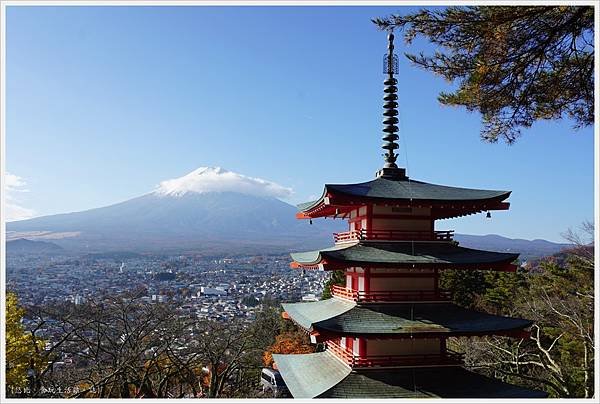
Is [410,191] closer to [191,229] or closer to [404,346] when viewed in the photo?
[404,346]

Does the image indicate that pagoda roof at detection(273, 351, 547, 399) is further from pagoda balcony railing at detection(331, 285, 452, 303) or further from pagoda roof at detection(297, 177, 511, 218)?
pagoda roof at detection(297, 177, 511, 218)

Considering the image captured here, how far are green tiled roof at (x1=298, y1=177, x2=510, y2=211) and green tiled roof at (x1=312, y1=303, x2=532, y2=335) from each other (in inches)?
70.6

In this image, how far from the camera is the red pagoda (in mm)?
7539

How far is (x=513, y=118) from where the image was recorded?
→ 24.9 feet

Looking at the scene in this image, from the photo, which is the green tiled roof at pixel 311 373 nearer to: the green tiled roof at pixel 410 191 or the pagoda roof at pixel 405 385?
the pagoda roof at pixel 405 385

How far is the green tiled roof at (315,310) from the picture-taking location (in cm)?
830

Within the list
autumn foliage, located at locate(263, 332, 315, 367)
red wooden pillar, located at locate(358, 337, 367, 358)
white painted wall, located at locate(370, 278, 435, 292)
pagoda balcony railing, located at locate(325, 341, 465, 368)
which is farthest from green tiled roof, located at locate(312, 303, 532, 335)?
autumn foliage, located at locate(263, 332, 315, 367)

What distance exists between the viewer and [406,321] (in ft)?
25.6

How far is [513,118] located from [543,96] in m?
A: 0.51

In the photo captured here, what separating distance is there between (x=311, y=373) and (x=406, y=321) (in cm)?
206

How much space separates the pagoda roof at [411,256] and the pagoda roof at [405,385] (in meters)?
1.70

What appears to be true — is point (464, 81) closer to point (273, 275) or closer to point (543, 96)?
point (543, 96)

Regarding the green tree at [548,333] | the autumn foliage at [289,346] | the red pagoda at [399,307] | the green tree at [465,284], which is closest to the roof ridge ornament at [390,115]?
the red pagoda at [399,307]

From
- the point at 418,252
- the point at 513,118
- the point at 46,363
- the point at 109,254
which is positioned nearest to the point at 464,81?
the point at 513,118
